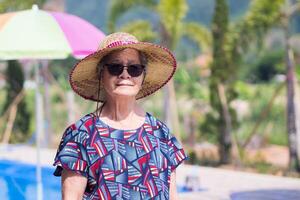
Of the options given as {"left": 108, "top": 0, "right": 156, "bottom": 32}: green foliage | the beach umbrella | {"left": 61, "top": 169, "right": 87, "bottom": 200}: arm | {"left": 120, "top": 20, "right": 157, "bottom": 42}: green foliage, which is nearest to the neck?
{"left": 61, "top": 169, "right": 87, "bottom": 200}: arm

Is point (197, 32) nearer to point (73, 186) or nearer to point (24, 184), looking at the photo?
point (24, 184)

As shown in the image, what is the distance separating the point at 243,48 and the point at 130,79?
8986 mm

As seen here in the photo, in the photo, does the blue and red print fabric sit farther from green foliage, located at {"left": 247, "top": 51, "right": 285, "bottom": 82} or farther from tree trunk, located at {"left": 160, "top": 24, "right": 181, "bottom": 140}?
green foliage, located at {"left": 247, "top": 51, "right": 285, "bottom": 82}

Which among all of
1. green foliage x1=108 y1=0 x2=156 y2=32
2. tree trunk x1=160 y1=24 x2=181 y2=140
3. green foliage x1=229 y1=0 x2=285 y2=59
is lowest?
tree trunk x1=160 y1=24 x2=181 y2=140

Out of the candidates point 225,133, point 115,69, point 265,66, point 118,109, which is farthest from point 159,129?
point 265,66

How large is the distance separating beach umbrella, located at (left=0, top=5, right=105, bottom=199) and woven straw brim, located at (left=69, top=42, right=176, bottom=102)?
288 centimetres

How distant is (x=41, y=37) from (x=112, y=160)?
A: 3551mm

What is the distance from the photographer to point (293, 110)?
36.0 feet

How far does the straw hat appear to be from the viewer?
2.53 metres

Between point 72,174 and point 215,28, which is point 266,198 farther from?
point 72,174

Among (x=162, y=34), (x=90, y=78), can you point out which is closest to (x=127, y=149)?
(x=90, y=78)

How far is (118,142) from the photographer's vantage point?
244 cm

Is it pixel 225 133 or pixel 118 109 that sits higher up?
pixel 118 109

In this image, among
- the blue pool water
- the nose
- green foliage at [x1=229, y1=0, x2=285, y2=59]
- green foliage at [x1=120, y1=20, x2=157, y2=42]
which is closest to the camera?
the nose
